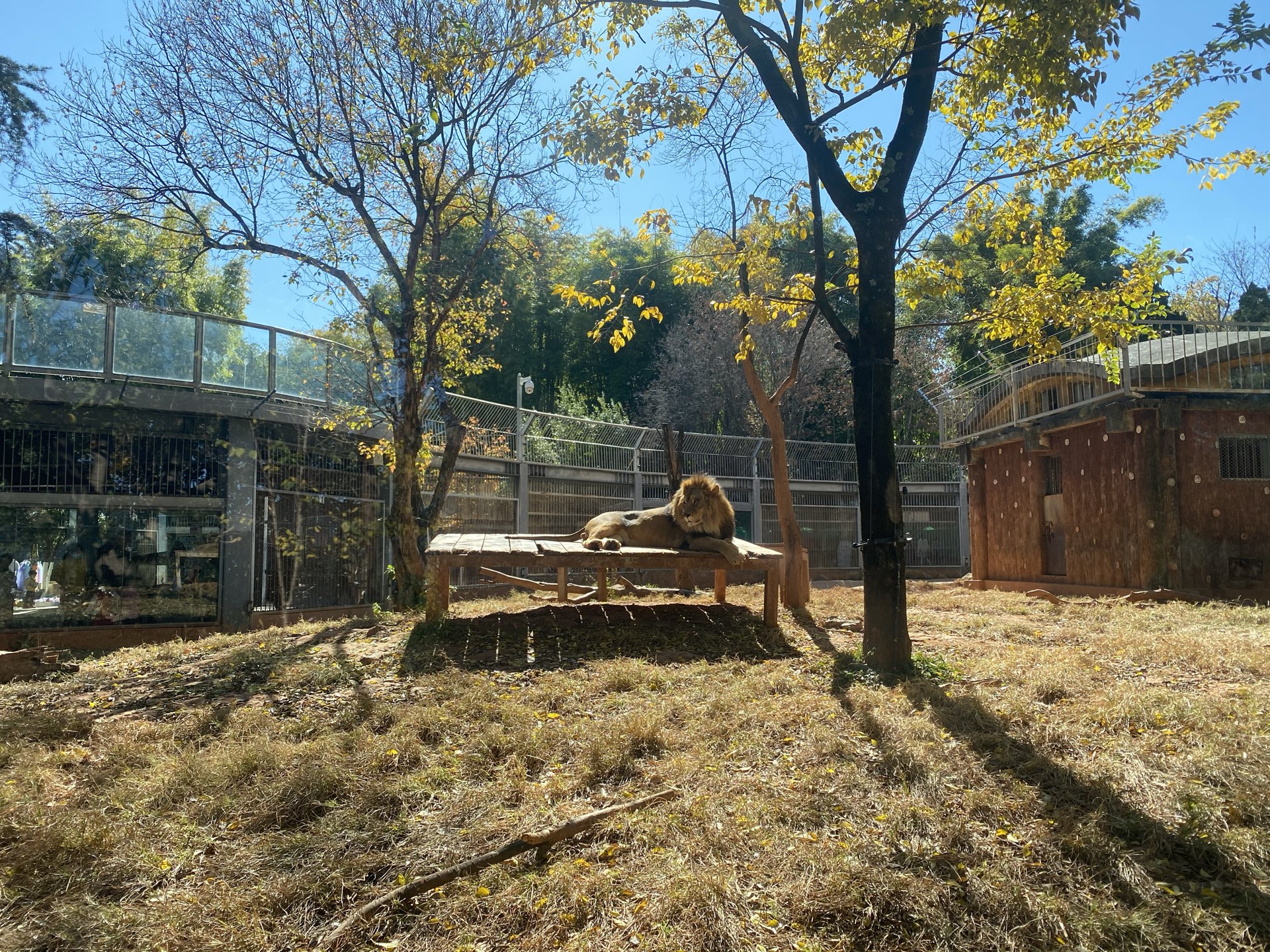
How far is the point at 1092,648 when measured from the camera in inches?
268

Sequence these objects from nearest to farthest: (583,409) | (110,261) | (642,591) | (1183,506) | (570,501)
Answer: (642,591), (1183,506), (570,501), (110,261), (583,409)

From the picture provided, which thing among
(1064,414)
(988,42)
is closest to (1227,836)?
(988,42)

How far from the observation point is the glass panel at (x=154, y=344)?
39.6 feet

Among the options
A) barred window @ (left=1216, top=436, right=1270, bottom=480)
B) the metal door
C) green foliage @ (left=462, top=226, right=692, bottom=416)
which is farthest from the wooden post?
green foliage @ (left=462, top=226, right=692, bottom=416)

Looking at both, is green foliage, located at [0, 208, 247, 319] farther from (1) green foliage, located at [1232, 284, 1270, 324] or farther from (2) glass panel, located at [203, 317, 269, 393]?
(1) green foliage, located at [1232, 284, 1270, 324]

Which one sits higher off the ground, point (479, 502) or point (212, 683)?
point (479, 502)

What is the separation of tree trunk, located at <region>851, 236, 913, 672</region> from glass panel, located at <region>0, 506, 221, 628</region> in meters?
10.4

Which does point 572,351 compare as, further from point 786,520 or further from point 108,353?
point 786,520

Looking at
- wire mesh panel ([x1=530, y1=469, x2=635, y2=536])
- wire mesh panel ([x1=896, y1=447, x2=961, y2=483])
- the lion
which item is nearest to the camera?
the lion

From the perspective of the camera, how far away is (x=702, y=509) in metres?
8.66

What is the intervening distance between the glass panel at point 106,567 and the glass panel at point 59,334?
2.11 meters

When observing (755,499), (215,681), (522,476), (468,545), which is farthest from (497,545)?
(755,499)

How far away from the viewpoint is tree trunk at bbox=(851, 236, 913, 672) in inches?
243

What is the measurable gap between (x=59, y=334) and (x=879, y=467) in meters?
11.2
